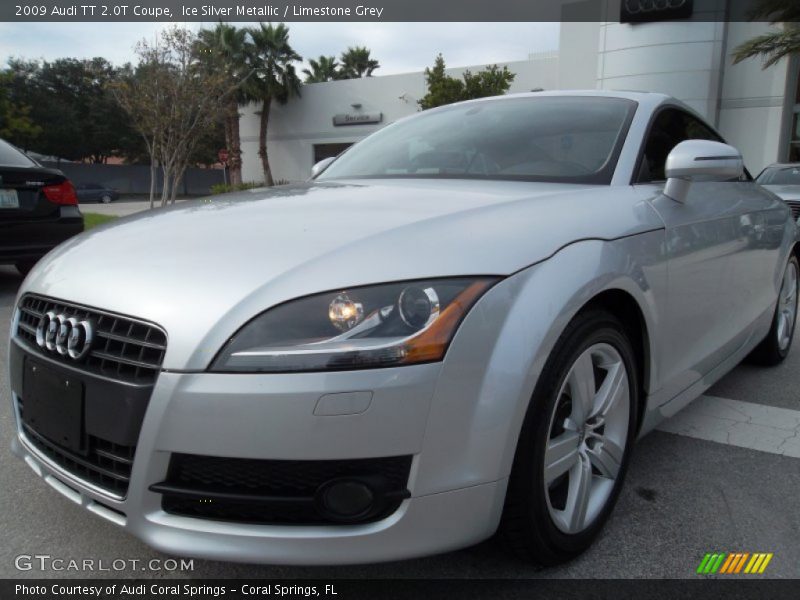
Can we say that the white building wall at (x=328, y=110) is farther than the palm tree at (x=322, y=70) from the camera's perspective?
No

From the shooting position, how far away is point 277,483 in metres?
1.47

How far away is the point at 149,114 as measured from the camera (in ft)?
→ 54.2

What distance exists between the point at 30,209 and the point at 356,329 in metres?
5.18

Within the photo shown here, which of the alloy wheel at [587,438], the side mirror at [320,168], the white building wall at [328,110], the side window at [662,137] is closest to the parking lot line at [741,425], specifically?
the alloy wheel at [587,438]

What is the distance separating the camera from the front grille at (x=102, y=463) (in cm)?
154

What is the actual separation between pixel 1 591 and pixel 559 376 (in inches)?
63.6

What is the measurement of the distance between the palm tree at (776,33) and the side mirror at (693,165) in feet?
56.2

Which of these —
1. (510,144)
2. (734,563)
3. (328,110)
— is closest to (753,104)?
(328,110)

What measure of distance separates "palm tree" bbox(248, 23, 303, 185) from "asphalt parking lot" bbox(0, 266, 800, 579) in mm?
31225

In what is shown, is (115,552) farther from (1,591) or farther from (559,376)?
(559,376)

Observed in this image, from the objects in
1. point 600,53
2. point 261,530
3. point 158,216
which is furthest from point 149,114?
point 261,530

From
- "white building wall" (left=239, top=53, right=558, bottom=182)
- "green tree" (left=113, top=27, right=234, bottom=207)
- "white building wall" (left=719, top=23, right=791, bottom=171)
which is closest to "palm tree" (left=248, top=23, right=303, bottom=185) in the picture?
"white building wall" (left=239, top=53, right=558, bottom=182)

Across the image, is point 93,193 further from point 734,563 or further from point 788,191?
point 734,563

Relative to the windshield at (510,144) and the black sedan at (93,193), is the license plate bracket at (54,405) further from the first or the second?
the black sedan at (93,193)
